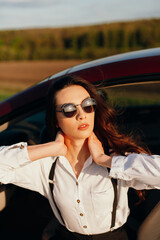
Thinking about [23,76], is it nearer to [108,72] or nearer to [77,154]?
[108,72]

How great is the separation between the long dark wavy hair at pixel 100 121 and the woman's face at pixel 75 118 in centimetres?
4

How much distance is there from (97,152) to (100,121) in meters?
0.24

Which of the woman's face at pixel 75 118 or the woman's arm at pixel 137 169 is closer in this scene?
the woman's arm at pixel 137 169

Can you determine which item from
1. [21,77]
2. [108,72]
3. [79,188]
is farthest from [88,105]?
[21,77]

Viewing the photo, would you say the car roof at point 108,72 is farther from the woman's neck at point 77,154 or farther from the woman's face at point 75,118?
the woman's neck at point 77,154

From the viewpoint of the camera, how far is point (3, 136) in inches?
77.2

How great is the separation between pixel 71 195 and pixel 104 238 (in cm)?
30

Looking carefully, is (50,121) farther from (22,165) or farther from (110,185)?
(110,185)

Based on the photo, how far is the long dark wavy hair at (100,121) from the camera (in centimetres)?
157

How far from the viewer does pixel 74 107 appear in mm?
1443

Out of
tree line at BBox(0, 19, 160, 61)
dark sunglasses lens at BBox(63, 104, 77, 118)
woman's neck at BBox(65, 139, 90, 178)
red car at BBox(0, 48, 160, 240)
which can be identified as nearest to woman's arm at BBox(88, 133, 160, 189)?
woman's neck at BBox(65, 139, 90, 178)

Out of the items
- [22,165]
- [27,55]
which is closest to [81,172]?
[22,165]

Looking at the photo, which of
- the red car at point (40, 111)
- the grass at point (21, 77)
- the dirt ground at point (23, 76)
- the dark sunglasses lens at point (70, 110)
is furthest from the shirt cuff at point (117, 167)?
the dirt ground at point (23, 76)

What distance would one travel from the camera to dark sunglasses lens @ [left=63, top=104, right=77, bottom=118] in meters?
1.43
